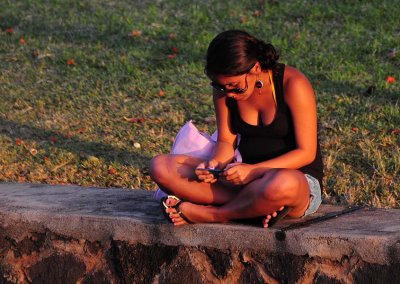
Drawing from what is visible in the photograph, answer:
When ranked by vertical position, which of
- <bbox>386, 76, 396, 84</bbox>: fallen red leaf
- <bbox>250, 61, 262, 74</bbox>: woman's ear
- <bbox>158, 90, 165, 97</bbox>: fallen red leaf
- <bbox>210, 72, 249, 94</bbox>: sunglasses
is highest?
<bbox>250, 61, 262, 74</bbox>: woman's ear

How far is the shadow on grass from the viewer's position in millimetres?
6969

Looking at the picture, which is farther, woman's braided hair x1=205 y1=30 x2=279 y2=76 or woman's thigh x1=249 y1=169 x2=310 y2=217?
woman's braided hair x1=205 y1=30 x2=279 y2=76

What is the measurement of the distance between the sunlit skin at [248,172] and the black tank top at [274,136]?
33 mm

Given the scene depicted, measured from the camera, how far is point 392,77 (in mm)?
8383

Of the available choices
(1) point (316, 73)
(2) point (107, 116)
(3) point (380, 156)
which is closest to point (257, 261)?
(3) point (380, 156)

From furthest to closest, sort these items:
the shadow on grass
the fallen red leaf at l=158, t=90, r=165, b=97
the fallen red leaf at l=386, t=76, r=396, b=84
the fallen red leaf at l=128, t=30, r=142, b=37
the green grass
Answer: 1. the fallen red leaf at l=128, t=30, r=142, b=37
2. the fallen red leaf at l=158, t=90, r=165, b=97
3. the fallen red leaf at l=386, t=76, r=396, b=84
4. the shadow on grass
5. the green grass

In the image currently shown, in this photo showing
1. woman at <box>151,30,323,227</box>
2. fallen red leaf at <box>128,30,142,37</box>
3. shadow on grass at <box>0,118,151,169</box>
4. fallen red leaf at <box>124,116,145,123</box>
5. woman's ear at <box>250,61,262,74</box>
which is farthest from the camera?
fallen red leaf at <box>128,30,142,37</box>

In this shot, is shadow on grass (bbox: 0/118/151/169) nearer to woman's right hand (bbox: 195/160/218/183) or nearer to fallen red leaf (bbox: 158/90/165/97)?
fallen red leaf (bbox: 158/90/165/97)

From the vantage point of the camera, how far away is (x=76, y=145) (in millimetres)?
7414

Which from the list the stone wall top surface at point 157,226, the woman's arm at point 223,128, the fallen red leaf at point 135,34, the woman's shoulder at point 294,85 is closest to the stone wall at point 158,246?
the stone wall top surface at point 157,226

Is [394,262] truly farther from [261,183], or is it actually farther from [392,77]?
[392,77]

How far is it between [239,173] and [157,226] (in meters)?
0.50

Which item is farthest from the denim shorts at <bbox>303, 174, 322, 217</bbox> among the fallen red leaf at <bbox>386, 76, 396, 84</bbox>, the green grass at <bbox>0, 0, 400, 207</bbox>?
the fallen red leaf at <bbox>386, 76, 396, 84</bbox>

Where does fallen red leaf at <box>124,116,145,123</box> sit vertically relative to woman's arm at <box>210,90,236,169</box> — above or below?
below
